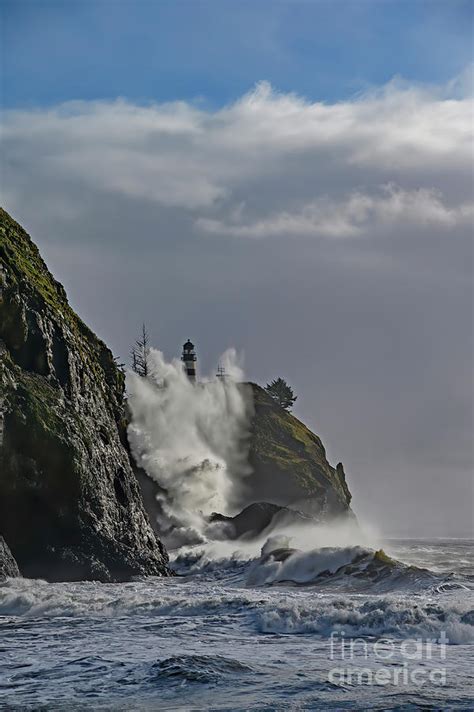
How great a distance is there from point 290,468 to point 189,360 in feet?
55.2

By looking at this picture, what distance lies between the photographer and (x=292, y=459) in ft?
310

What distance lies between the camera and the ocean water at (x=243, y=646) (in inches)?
585

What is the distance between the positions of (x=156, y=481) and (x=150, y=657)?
189ft

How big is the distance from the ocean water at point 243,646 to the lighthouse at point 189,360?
61.6 m

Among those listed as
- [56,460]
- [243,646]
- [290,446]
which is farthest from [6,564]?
[290,446]

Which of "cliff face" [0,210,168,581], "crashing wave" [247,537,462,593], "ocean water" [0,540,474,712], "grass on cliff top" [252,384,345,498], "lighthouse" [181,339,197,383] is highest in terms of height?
"lighthouse" [181,339,197,383]

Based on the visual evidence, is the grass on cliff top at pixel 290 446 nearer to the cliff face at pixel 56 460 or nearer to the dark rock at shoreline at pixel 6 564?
the cliff face at pixel 56 460

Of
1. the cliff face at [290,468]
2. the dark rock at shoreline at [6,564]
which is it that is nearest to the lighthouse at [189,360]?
the cliff face at [290,468]

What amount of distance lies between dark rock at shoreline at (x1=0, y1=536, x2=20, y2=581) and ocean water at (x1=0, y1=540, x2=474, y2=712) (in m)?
1.57

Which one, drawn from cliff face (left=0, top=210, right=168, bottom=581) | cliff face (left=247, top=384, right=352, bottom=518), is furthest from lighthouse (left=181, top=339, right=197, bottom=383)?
cliff face (left=0, top=210, right=168, bottom=581)

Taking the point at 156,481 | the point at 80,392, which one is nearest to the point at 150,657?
the point at 80,392

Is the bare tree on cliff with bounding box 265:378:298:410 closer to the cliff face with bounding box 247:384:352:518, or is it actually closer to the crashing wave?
Result: the cliff face with bounding box 247:384:352:518

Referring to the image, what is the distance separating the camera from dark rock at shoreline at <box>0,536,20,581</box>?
33250mm

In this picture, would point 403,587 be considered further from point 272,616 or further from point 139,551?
point 139,551
